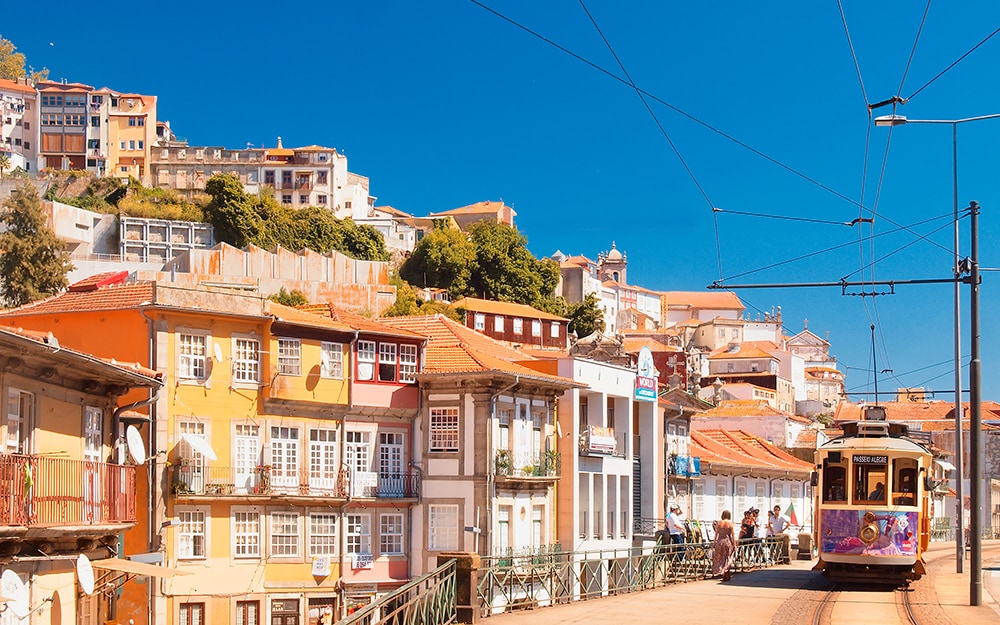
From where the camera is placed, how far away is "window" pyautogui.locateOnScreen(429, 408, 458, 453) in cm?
3916

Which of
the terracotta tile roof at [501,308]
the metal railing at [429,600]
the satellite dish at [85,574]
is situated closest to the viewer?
the metal railing at [429,600]

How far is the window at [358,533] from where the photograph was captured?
38219mm

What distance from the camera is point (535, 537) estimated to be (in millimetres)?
40906

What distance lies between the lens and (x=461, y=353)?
41.2 m

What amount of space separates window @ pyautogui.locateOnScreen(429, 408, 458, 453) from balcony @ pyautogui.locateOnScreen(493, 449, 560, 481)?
1.38 metres

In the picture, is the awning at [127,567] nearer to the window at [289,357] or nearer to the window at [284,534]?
the window at [284,534]

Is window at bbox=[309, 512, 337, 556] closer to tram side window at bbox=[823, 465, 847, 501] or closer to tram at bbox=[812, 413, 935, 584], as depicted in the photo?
tram at bbox=[812, 413, 935, 584]

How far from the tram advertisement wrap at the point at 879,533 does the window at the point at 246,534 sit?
14.7 meters

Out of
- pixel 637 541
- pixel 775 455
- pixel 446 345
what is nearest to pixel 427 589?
pixel 446 345

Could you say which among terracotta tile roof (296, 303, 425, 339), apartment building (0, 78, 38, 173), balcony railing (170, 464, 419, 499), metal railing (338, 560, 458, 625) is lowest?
metal railing (338, 560, 458, 625)

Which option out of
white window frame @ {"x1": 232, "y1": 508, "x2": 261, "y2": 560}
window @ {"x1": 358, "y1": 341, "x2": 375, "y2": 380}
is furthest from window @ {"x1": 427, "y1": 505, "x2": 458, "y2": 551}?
white window frame @ {"x1": 232, "y1": 508, "x2": 261, "y2": 560}

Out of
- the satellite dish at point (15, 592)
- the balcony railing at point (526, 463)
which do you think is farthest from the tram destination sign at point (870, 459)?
the satellite dish at point (15, 592)

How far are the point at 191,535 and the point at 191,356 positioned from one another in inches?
178

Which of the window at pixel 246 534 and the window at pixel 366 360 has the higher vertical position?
the window at pixel 366 360
